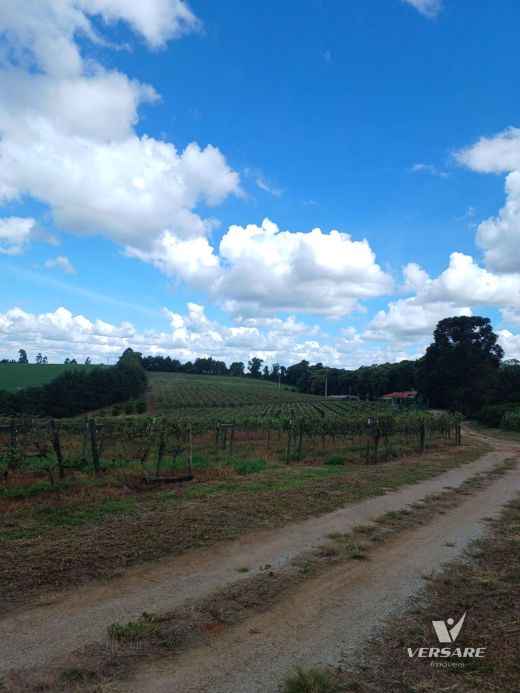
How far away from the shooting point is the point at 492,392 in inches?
2195

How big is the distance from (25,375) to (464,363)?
2621 inches

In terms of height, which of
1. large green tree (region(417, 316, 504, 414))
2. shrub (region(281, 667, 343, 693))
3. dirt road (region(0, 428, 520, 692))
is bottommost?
dirt road (region(0, 428, 520, 692))

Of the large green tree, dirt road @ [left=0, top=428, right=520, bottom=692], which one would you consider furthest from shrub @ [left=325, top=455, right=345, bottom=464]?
the large green tree

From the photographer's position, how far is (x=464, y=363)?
57438mm

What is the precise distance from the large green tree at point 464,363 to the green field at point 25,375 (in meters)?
56.7

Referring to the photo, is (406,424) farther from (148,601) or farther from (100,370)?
(100,370)

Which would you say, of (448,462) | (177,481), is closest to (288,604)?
(177,481)

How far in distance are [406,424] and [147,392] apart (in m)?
68.8

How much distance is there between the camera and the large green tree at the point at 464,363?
184 ft

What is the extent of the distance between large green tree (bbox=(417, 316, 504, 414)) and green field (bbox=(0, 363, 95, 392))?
186 ft

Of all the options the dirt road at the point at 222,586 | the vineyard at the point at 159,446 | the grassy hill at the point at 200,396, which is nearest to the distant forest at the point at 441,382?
the grassy hill at the point at 200,396

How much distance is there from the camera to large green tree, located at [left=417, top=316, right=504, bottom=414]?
5600 centimetres

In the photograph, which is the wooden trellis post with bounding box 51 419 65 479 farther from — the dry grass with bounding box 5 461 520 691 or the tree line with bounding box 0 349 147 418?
the tree line with bounding box 0 349 147 418

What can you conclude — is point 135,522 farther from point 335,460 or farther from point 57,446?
point 335,460
